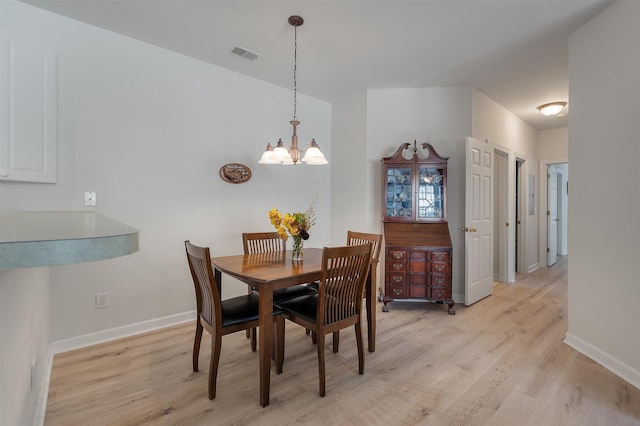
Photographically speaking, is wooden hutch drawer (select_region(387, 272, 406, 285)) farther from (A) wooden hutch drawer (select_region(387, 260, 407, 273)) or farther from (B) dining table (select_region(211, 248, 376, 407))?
(B) dining table (select_region(211, 248, 376, 407))

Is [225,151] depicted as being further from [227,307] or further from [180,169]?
[227,307]

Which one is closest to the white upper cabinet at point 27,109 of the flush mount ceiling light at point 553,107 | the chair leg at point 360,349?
the chair leg at point 360,349

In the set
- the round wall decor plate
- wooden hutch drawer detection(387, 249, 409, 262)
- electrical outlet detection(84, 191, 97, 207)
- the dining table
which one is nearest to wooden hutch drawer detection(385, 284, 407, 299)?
wooden hutch drawer detection(387, 249, 409, 262)

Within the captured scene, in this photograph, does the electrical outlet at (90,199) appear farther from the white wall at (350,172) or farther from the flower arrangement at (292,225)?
the white wall at (350,172)

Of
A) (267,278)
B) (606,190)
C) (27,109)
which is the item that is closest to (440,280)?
(606,190)

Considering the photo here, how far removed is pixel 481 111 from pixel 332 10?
2.61 meters

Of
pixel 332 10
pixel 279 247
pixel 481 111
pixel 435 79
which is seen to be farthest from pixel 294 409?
pixel 481 111

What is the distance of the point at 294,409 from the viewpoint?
180cm

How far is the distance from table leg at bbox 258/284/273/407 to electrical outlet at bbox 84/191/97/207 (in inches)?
72.1

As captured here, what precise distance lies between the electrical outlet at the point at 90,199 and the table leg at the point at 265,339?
1.83m

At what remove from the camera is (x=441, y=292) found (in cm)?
339

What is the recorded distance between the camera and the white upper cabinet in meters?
2.03

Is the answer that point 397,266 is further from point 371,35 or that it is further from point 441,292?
point 371,35

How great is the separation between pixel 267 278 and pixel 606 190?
8.50ft
